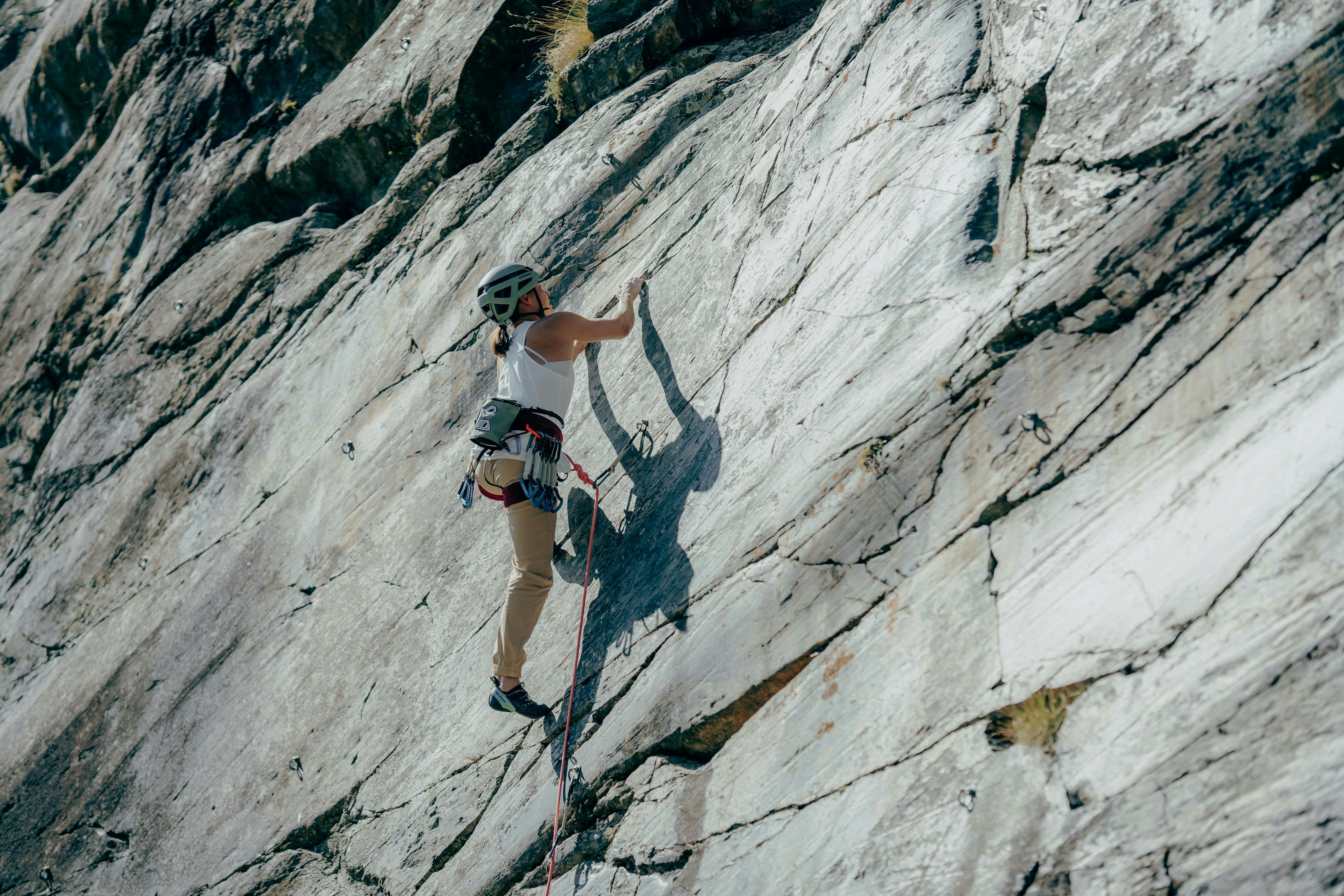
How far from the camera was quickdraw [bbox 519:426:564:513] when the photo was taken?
605 cm

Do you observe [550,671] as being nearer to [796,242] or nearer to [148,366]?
[796,242]

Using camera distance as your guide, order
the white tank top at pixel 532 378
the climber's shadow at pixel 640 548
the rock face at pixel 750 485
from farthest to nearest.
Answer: the white tank top at pixel 532 378 < the climber's shadow at pixel 640 548 < the rock face at pixel 750 485

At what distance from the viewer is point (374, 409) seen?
8.79m

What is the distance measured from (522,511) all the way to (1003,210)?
3.60 m

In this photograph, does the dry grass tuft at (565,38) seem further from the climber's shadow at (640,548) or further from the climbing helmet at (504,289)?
the climber's shadow at (640,548)

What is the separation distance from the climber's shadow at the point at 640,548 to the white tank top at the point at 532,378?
63 centimetres

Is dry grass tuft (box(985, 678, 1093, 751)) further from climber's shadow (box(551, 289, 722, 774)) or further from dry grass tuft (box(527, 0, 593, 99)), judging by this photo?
dry grass tuft (box(527, 0, 593, 99))

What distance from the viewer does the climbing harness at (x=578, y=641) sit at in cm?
551

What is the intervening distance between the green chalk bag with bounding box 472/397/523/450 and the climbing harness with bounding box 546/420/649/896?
22.8 inches

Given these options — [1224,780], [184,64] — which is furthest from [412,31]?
[1224,780]

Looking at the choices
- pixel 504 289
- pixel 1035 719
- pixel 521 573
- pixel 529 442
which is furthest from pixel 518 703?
pixel 1035 719

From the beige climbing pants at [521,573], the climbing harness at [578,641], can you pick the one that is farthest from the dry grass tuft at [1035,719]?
the beige climbing pants at [521,573]

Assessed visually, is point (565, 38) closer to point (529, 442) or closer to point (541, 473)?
point (529, 442)

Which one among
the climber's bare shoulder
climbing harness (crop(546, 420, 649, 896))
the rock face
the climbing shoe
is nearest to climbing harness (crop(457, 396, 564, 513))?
climbing harness (crop(546, 420, 649, 896))
